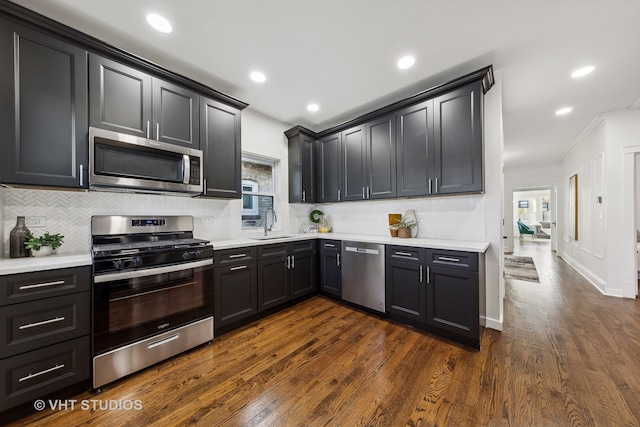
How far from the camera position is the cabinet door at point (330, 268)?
10.6 feet

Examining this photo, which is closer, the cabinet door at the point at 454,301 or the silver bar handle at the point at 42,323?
the silver bar handle at the point at 42,323

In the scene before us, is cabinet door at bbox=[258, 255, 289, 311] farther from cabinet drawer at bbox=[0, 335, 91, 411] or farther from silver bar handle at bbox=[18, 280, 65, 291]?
silver bar handle at bbox=[18, 280, 65, 291]

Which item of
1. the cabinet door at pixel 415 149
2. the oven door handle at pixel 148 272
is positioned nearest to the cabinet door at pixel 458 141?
the cabinet door at pixel 415 149

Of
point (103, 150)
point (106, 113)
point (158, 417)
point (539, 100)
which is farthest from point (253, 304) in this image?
point (539, 100)

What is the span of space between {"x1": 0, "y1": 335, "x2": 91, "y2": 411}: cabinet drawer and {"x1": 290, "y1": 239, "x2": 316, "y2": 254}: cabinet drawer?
2035mm

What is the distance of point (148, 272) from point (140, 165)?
3.11ft

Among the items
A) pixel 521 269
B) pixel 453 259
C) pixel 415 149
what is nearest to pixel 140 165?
pixel 415 149

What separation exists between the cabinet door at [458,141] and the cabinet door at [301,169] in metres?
1.92

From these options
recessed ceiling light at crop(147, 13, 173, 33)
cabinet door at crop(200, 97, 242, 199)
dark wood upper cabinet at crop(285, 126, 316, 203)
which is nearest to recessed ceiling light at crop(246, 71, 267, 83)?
cabinet door at crop(200, 97, 242, 199)

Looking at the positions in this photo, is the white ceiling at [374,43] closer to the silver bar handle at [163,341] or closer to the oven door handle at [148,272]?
the oven door handle at [148,272]

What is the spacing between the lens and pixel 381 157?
3.15 m

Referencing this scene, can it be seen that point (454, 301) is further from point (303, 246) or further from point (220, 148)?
point (220, 148)

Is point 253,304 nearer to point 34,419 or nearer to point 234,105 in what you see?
point 34,419

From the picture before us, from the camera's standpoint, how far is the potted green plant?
1.75m
